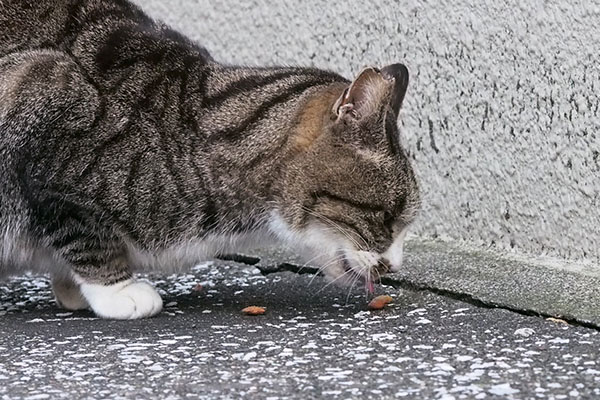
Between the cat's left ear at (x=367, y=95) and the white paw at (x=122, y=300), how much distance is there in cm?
78

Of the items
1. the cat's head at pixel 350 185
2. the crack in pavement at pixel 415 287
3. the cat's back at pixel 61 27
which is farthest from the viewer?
the cat's back at pixel 61 27

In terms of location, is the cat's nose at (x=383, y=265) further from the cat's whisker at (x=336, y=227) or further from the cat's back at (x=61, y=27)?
the cat's back at (x=61, y=27)

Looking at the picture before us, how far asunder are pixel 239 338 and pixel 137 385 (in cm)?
49

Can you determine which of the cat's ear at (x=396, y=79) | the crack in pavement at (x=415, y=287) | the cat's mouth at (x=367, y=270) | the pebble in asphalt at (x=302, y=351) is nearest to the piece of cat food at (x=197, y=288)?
the pebble in asphalt at (x=302, y=351)

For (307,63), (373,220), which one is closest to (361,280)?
(373,220)

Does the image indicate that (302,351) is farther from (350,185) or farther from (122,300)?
(122,300)

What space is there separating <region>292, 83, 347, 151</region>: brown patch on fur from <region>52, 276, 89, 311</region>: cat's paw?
859 mm

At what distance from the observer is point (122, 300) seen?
129 inches

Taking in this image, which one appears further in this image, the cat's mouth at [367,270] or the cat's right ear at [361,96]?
the cat's mouth at [367,270]

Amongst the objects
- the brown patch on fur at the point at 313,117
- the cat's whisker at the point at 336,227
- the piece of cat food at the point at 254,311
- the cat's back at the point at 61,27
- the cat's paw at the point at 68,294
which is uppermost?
the cat's back at the point at 61,27

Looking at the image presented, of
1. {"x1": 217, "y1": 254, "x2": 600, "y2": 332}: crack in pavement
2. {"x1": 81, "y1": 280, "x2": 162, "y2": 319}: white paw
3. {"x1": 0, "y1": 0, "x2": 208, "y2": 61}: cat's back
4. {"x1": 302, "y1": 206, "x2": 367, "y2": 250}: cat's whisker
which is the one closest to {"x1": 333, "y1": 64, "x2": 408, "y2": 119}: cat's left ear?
{"x1": 302, "y1": 206, "x2": 367, "y2": 250}: cat's whisker

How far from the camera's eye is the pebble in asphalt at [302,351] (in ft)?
7.93

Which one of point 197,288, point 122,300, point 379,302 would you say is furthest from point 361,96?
point 197,288

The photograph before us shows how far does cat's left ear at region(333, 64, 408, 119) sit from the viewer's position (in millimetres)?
3113
